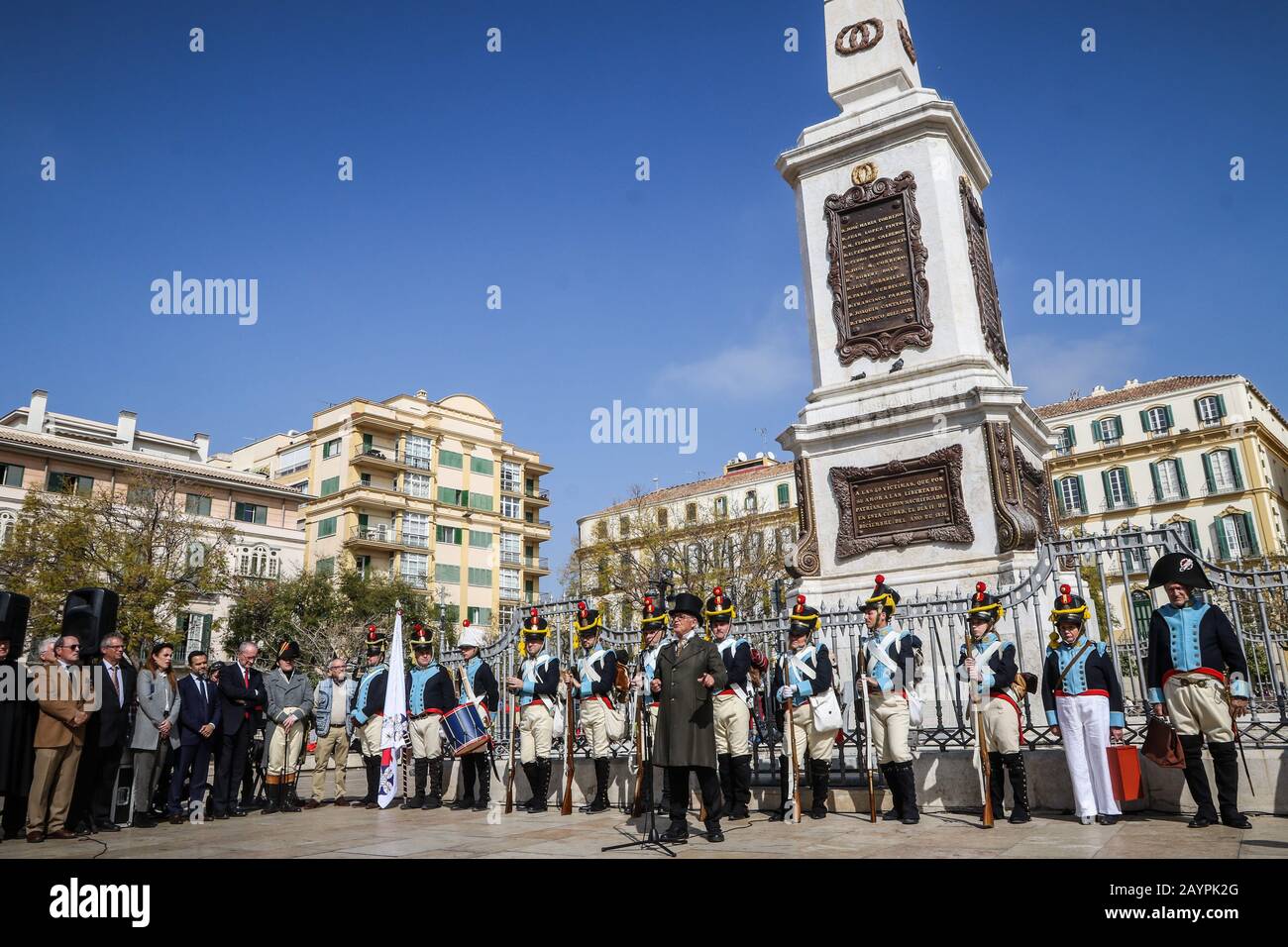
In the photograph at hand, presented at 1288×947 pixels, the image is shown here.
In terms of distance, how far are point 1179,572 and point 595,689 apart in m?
6.23

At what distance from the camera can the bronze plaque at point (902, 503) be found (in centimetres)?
1204

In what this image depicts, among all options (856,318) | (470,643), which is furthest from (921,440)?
(470,643)

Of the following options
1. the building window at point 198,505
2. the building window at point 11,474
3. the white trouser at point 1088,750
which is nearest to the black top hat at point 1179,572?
the white trouser at point 1088,750

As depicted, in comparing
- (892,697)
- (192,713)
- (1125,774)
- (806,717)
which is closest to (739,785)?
(806,717)

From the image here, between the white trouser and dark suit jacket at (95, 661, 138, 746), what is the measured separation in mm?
10133

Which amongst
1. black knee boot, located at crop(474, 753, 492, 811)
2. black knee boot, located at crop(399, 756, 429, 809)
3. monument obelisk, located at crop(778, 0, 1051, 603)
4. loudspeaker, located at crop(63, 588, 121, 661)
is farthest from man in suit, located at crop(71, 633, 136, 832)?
monument obelisk, located at crop(778, 0, 1051, 603)

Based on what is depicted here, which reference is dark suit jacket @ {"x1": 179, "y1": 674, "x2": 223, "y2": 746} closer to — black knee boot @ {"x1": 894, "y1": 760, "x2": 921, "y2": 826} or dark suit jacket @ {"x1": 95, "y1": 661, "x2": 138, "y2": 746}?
dark suit jacket @ {"x1": 95, "y1": 661, "x2": 138, "y2": 746}

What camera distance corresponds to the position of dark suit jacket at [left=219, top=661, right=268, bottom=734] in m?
11.3

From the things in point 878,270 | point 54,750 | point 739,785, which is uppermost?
point 878,270

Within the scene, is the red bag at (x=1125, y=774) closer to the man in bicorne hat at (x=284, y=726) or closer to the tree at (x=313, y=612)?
the man in bicorne hat at (x=284, y=726)

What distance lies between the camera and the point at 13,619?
9.62m

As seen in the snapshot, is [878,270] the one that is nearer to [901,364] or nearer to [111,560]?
[901,364]

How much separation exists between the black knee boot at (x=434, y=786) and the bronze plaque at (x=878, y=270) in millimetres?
8545

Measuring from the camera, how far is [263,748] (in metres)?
13.2
